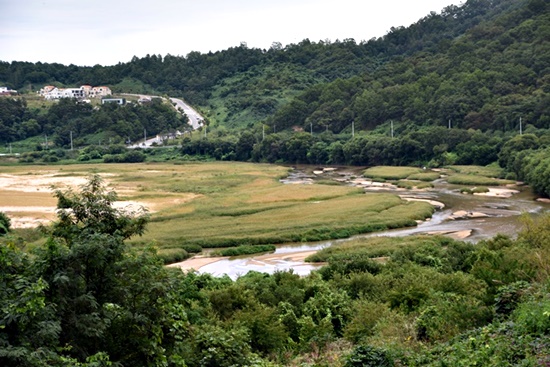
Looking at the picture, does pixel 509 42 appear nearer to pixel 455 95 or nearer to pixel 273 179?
pixel 455 95

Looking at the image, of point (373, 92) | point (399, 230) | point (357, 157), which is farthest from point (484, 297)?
point (373, 92)

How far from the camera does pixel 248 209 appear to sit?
62688 millimetres

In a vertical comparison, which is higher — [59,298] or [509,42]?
[509,42]

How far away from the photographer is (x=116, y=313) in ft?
47.0

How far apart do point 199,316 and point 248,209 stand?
40.7 meters

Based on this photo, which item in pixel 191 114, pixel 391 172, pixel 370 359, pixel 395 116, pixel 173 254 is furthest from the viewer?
pixel 191 114

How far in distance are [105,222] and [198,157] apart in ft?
381

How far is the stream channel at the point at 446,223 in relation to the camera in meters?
43.1

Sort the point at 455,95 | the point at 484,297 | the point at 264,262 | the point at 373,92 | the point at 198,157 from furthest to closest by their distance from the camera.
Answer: the point at 373,92 → the point at 198,157 → the point at 455,95 → the point at 264,262 → the point at 484,297

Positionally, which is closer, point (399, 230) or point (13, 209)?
point (399, 230)

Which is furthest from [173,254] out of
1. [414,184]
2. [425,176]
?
[425,176]

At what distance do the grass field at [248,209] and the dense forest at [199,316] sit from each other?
68.7 feet

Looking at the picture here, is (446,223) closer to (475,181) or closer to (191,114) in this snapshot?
(475,181)

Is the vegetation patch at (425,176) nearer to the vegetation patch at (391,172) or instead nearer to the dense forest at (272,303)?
the vegetation patch at (391,172)
